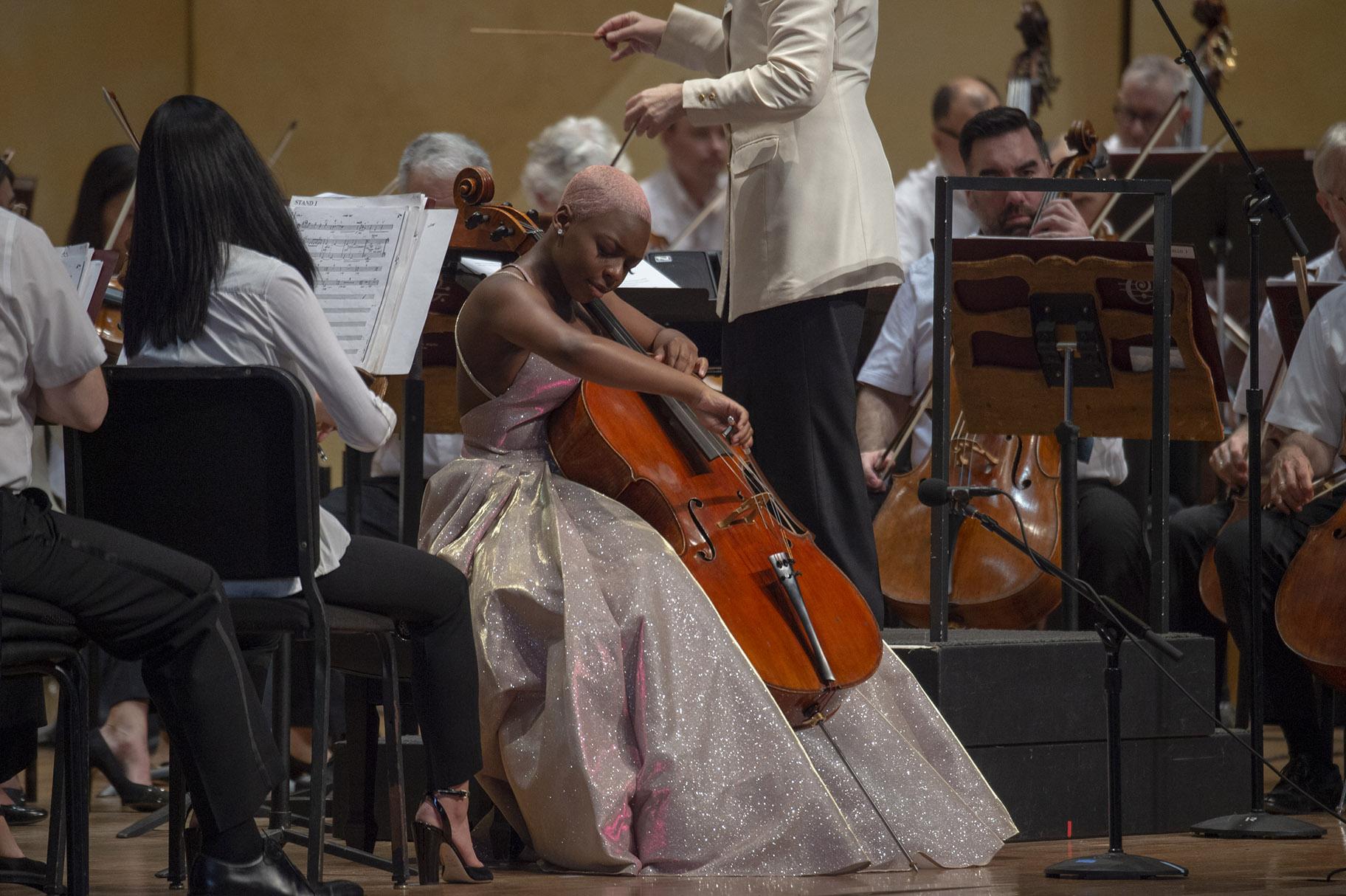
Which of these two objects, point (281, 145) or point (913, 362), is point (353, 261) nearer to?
point (281, 145)

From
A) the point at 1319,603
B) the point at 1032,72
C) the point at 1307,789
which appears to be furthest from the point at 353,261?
the point at 1032,72

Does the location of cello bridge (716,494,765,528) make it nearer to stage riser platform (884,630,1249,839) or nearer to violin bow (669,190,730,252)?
stage riser platform (884,630,1249,839)

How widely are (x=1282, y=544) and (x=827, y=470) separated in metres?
1.00

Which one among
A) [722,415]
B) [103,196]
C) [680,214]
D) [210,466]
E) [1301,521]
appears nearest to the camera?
[210,466]

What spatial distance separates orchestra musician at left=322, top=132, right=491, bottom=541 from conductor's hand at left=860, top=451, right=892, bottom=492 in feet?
2.94

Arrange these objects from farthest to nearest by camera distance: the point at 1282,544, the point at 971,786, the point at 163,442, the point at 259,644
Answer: the point at 1282,544 < the point at 971,786 < the point at 259,644 < the point at 163,442

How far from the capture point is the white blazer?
2.96 meters

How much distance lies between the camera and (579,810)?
2572 millimetres

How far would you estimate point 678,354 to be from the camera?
9.50 feet

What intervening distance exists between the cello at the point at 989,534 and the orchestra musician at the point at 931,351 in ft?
0.90

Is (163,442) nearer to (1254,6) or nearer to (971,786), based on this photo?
(971,786)

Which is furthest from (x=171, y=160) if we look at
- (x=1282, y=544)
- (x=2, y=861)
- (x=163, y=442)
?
(x=1282, y=544)

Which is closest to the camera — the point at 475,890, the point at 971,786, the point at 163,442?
the point at 163,442

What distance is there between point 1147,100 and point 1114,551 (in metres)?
2.05
